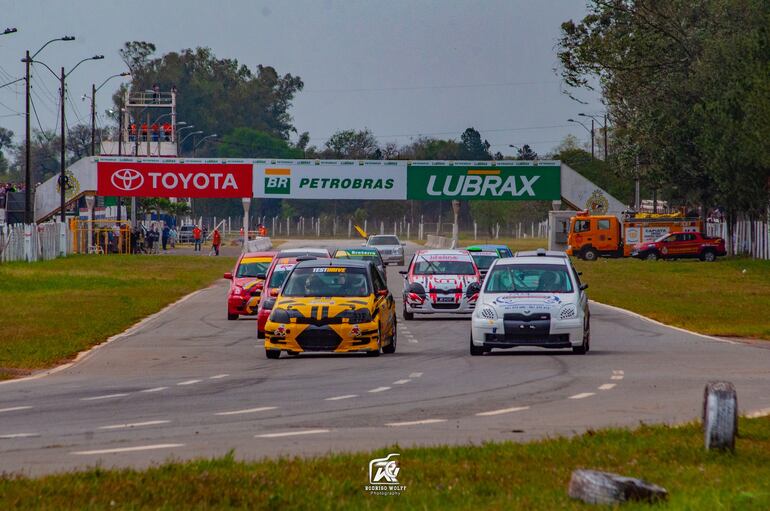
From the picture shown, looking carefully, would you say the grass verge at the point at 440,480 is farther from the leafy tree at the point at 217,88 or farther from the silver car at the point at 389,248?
the leafy tree at the point at 217,88

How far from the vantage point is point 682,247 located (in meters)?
75.2

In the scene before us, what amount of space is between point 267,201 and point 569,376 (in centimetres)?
15418

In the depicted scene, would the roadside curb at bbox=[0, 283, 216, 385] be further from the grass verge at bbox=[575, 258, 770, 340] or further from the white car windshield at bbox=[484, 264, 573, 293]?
the grass verge at bbox=[575, 258, 770, 340]

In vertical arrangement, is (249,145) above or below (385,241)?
above

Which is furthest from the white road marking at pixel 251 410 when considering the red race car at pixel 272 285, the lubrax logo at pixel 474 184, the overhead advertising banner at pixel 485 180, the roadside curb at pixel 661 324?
the lubrax logo at pixel 474 184

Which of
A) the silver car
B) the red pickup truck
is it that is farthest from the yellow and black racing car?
the red pickup truck

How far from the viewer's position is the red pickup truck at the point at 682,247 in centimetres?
7406

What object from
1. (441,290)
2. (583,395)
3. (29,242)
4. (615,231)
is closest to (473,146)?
(615,231)

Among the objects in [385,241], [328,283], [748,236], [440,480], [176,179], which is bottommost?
[440,480]

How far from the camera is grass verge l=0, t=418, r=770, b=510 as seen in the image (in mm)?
8812

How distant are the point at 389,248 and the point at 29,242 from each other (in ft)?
55.9

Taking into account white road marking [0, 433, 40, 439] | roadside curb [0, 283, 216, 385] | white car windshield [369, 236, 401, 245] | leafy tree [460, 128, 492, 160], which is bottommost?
roadside curb [0, 283, 216, 385]

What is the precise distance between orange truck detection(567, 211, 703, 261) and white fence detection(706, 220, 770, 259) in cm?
231
